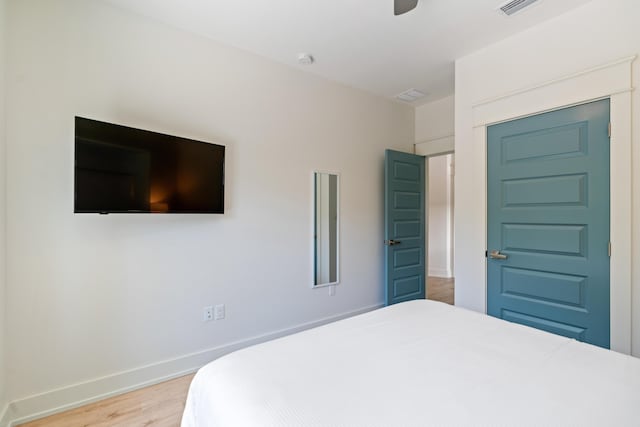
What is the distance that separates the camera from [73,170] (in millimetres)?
1879

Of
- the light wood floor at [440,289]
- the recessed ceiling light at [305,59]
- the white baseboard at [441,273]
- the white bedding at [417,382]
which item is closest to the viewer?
the white bedding at [417,382]

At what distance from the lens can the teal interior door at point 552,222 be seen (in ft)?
6.54

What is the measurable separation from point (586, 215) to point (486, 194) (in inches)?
27.2

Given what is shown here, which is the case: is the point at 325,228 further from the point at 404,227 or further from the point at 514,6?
the point at 514,6

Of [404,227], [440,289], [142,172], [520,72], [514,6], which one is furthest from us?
[440,289]

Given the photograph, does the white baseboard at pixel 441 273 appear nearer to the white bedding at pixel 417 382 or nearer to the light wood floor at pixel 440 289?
the light wood floor at pixel 440 289

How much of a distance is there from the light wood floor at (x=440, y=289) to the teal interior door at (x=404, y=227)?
67cm

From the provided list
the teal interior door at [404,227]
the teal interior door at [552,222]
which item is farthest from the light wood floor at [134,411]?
the teal interior door at [552,222]

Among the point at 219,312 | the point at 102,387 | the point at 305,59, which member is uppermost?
the point at 305,59

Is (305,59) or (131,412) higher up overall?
(305,59)

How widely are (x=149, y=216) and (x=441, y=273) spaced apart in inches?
215

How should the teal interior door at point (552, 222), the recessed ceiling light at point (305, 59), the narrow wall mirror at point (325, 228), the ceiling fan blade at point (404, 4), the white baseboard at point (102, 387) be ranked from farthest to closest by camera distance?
the narrow wall mirror at point (325, 228), the recessed ceiling light at point (305, 59), the teal interior door at point (552, 222), the white baseboard at point (102, 387), the ceiling fan blade at point (404, 4)

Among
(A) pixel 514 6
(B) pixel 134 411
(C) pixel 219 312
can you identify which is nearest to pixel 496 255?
(A) pixel 514 6

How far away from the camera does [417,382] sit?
101cm
